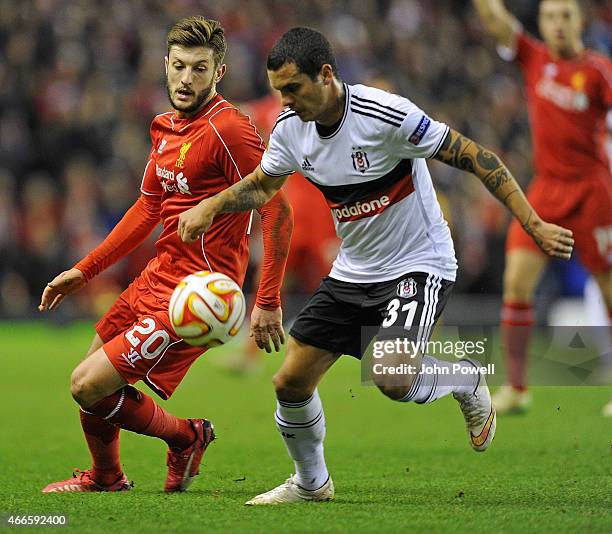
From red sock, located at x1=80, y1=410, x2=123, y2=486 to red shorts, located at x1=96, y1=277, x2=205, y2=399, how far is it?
1.10 feet

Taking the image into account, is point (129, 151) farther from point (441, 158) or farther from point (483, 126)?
point (441, 158)

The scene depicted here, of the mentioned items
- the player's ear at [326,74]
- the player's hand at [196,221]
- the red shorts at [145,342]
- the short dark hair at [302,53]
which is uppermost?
the short dark hair at [302,53]

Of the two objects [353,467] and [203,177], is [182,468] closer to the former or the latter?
[353,467]

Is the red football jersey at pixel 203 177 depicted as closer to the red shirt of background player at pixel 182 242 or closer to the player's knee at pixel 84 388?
the red shirt of background player at pixel 182 242

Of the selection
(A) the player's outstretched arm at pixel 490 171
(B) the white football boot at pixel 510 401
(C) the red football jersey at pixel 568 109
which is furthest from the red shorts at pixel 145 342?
(C) the red football jersey at pixel 568 109

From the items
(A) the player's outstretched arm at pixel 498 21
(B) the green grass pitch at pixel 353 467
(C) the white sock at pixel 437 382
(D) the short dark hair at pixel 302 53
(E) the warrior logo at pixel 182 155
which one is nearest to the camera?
(B) the green grass pitch at pixel 353 467

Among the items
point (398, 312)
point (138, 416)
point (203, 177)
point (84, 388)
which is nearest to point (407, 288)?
point (398, 312)

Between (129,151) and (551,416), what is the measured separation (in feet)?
33.0

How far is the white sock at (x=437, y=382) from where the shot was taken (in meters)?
5.57

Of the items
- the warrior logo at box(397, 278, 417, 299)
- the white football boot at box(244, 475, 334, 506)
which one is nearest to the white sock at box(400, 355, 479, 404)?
the warrior logo at box(397, 278, 417, 299)

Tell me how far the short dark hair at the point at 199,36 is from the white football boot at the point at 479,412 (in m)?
2.10

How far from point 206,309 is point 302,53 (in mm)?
1244

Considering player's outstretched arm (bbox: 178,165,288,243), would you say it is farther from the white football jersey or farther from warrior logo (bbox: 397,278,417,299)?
warrior logo (bbox: 397,278,417,299)

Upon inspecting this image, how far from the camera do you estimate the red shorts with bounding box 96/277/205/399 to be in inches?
223
